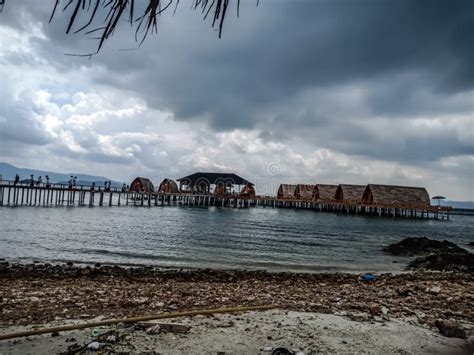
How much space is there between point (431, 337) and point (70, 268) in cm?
963

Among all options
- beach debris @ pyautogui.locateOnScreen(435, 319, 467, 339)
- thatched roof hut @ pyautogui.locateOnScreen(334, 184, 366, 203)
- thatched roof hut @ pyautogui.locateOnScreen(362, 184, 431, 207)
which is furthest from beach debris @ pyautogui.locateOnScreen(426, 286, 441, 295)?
thatched roof hut @ pyautogui.locateOnScreen(334, 184, 366, 203)

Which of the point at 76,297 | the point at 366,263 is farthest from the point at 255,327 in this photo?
the point at 366,263

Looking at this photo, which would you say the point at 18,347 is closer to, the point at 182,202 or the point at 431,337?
the point at 431,337

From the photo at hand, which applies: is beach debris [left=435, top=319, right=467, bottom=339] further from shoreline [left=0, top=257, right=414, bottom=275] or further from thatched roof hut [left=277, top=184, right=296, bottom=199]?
thatched roof hut [left=277, top=184, right=296, bottom=199]

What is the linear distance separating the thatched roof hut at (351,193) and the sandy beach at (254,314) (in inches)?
1973

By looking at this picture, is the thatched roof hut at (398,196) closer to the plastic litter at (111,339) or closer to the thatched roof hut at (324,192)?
the thatched roof hut at (324,192)

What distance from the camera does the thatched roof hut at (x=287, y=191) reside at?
217ft

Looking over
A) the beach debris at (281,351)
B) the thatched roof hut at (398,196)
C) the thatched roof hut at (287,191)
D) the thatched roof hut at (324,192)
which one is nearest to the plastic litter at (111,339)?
the beach debris at (281,351)

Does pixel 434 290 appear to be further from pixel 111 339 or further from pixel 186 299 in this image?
pixel 111 339

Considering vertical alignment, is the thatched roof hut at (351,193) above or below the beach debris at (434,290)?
above

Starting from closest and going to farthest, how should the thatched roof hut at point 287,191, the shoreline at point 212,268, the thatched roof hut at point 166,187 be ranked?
1. the shoreline at point 212,268
2. the thatched roof hut at point 166,187
3. the thatched roof hut at point 287,191

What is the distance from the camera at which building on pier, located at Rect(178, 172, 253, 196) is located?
65188mm

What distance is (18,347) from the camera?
3.79 metres

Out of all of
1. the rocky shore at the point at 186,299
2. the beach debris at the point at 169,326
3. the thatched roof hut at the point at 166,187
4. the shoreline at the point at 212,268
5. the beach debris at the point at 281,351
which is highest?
the thatched roof hut at the point at 166,187
